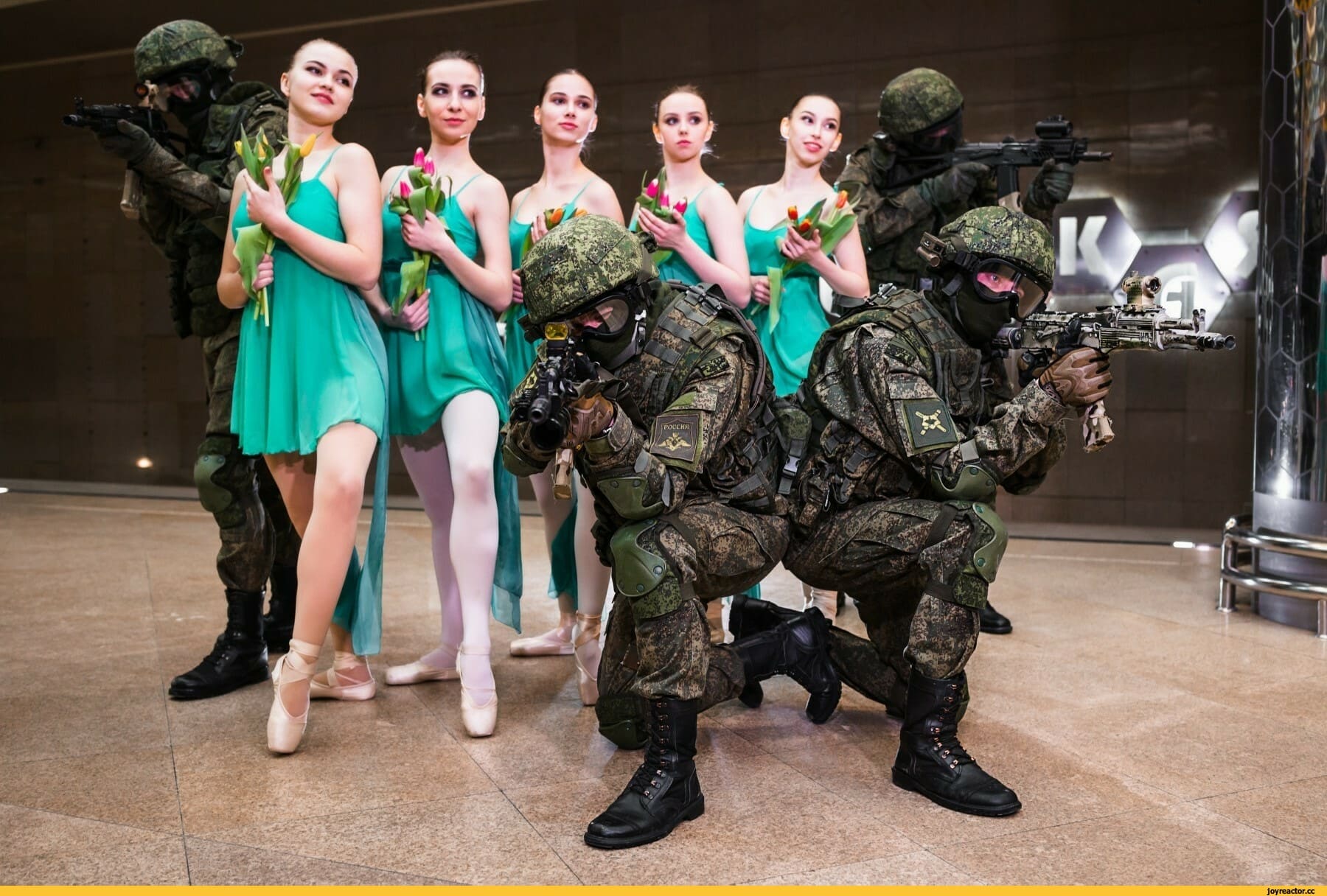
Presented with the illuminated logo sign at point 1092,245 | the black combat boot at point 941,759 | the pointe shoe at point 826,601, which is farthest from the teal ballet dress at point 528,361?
the illuminated logo sign at point 1092,245

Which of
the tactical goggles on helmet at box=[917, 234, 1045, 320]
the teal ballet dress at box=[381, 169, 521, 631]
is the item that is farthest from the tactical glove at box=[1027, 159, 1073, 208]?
the teal ballet dress at box=[381, 169, 521, 631]

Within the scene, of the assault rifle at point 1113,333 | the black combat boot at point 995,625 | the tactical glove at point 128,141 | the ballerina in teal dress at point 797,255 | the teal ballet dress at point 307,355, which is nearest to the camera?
the assault rifle at point 1113,333

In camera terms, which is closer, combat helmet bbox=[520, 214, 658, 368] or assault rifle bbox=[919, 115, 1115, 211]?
combat helmet bbox=[520, 214, 658, 368]

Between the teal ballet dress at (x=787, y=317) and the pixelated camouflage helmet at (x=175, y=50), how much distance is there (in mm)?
1972

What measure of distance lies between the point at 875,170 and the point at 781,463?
215cm

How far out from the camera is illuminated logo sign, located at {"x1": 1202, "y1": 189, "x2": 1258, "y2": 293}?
746 cm

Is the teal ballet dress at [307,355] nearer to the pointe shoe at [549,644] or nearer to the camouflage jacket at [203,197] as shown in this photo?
the camouflage jacket at [203,197]

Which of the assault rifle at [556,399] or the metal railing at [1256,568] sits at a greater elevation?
the assault rifle at [556,399]

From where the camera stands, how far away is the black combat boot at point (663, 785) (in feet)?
9.32

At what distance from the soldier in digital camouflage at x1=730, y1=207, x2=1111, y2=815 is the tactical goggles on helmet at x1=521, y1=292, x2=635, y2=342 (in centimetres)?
67

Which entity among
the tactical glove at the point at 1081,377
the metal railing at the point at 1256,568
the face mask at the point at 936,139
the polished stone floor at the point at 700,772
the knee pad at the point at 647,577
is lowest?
the polished stone floor at the point at 700,772

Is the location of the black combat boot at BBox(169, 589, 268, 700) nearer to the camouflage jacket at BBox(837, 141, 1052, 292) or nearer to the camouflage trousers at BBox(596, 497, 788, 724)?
the camouflage trousers at BBox(596, 497, 788, 724)

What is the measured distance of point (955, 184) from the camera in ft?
16.2

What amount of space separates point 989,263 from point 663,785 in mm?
1626
